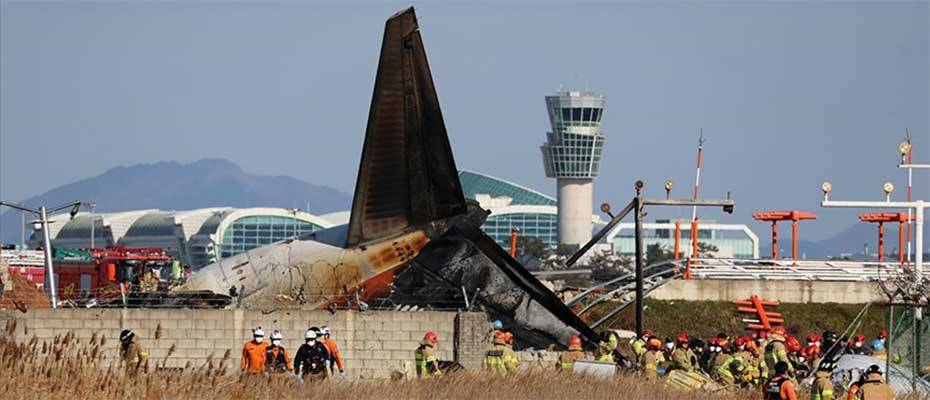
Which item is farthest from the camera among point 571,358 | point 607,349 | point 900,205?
point 900,205

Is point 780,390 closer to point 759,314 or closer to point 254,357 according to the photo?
point 254,357

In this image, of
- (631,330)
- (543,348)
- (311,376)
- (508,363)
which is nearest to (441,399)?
(311,376)

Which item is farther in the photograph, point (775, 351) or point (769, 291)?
point (769, 291)

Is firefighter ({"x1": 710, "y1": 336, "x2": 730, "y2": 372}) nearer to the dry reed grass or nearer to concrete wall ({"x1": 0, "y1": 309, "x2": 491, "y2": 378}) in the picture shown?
concrete wall ({"x1": 0, "y1": 309, "x2": 491, "y2": 378})

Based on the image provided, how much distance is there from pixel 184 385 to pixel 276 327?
48.8 feet

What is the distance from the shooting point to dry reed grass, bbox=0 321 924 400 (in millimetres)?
25359

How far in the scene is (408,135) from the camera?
4494 cm

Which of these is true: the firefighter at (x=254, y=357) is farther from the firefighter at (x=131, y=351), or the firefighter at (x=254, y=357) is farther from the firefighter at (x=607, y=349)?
the firefighter at (x=607, y=349)

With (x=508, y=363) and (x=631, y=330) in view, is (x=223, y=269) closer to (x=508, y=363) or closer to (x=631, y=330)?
(x=508, y=363)

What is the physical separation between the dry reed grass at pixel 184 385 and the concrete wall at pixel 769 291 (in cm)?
3170

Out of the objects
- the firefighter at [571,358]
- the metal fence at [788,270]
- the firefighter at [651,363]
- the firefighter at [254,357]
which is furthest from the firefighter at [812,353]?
the metal fence at [788,270]

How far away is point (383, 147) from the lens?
45031mm

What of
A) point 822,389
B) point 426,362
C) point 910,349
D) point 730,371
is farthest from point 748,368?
point 822,389

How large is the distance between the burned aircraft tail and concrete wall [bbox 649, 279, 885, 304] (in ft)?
67.8
